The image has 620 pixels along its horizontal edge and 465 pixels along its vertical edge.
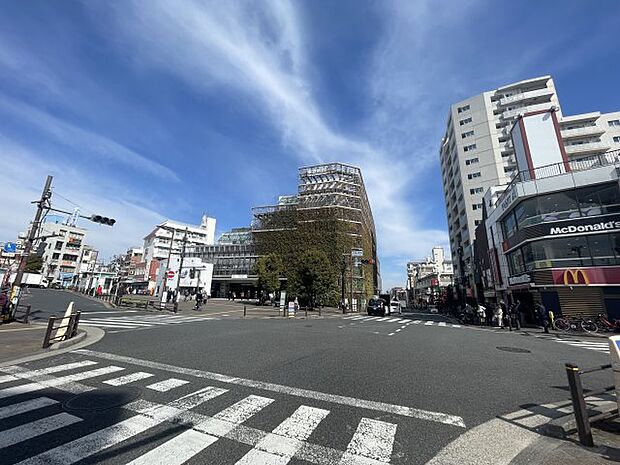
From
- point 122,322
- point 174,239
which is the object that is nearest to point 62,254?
point 174,239

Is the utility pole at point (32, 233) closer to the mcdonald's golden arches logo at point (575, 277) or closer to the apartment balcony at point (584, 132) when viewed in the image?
the mcdonald's golden arches logo at point (575, 277)

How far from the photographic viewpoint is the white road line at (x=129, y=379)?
18.4 ft

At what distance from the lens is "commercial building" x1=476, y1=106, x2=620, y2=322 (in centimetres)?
1900

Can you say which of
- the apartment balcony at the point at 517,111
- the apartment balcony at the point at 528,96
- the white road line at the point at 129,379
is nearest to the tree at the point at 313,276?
the white road line at the point at 129,379

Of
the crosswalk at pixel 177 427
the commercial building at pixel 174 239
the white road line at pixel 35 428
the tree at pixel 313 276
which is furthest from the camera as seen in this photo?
the commercial building at pixel 174 239

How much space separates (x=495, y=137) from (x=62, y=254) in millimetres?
106414

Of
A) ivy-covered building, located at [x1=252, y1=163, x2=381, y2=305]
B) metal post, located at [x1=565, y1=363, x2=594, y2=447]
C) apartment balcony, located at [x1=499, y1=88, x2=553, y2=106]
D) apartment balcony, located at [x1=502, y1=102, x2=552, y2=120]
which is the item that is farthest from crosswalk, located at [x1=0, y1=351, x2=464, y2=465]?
apartment balcony, located at [x1=499, y1=88, x2=553, y2=106]

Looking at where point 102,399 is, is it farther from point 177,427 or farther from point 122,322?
point 122,322

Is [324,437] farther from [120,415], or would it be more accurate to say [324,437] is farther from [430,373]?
[430,373]

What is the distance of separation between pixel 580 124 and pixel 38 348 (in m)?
72.4

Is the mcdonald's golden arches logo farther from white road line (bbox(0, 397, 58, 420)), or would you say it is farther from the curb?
the curb

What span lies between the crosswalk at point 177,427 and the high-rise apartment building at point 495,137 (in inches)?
1876

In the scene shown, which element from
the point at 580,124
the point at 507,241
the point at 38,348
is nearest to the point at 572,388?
the point at 38,348

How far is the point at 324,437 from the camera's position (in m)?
3.61
